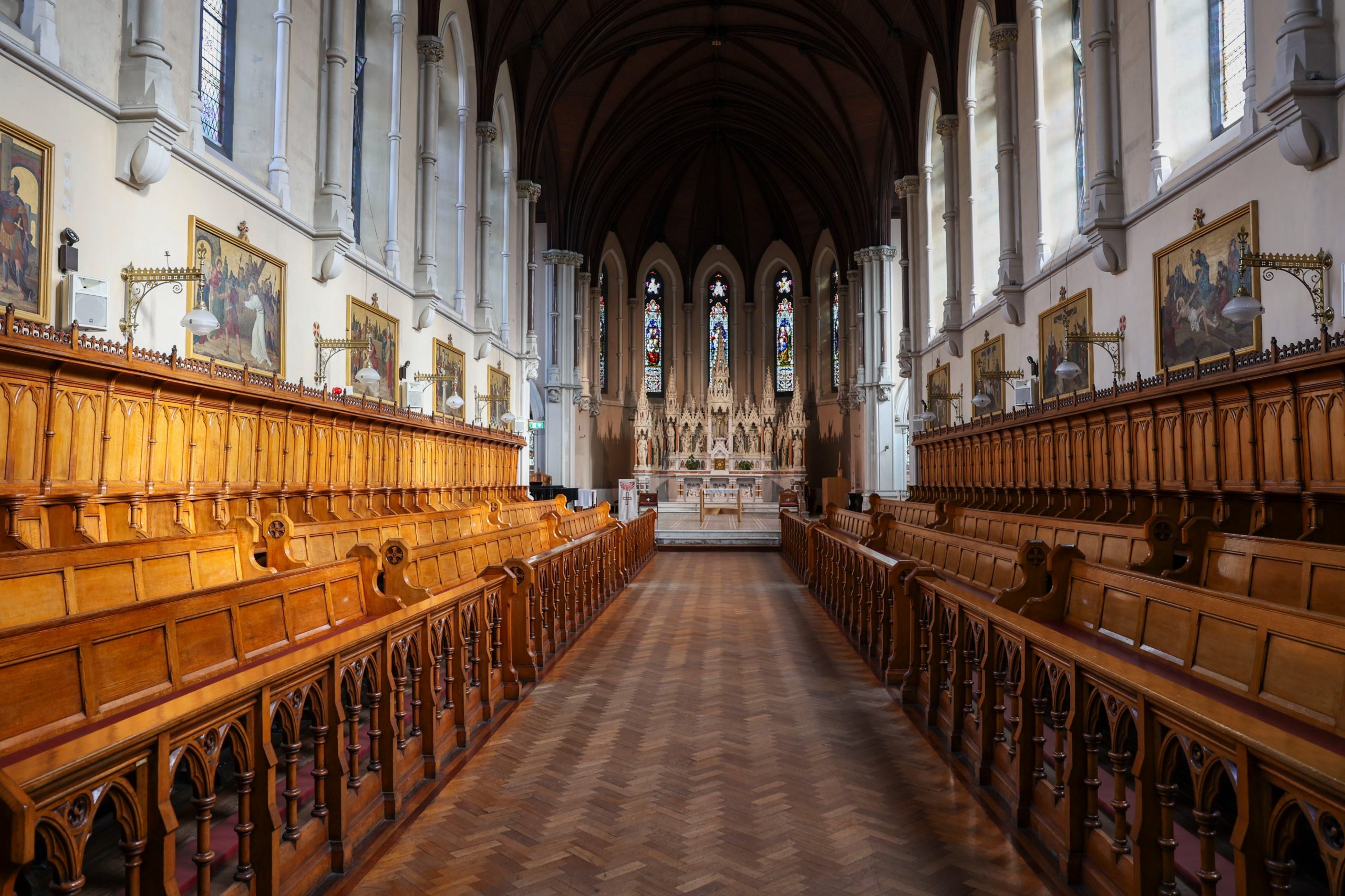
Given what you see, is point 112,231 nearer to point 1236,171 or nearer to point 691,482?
point 1236,171

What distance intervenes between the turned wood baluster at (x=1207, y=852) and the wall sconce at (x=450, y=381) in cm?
1348

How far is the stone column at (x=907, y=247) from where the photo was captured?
20.9 metres

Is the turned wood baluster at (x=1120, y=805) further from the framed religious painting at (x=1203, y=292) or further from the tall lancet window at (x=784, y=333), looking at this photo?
the tall lancet window at (x=784, y=333)

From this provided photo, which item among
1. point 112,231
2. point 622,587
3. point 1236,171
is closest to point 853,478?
point 622,587

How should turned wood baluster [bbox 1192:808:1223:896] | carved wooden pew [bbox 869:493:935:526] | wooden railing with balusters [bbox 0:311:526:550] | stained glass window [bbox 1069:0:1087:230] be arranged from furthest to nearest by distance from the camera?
1. carved wooden pew [bbox 869:493:935:526]
2. stained glass window [bbox 1069:0:1087:230]
3. wooden railing with balusters [bbox 0:311:526:550]
4. turned wood baluster [bbox 1192:808:1223:896]

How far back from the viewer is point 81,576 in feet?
15.0

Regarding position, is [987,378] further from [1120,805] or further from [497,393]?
[1120,805]

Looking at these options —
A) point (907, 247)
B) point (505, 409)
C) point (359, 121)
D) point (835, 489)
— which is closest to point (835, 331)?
point (835, 489)

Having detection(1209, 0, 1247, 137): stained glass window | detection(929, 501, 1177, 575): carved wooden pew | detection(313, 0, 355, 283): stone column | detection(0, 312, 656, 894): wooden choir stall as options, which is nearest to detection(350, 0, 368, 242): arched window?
detection(313, 0, 355, 283): stone column

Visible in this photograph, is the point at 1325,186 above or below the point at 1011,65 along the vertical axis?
below

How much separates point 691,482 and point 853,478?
5909 millimetres

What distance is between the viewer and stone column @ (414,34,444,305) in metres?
14.8

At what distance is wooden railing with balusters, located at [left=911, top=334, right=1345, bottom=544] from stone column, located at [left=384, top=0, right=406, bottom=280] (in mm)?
10783

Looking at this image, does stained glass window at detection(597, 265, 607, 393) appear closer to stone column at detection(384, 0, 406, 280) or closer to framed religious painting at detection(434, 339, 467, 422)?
framed religious painting at detection(434, 339, 467, 422)
